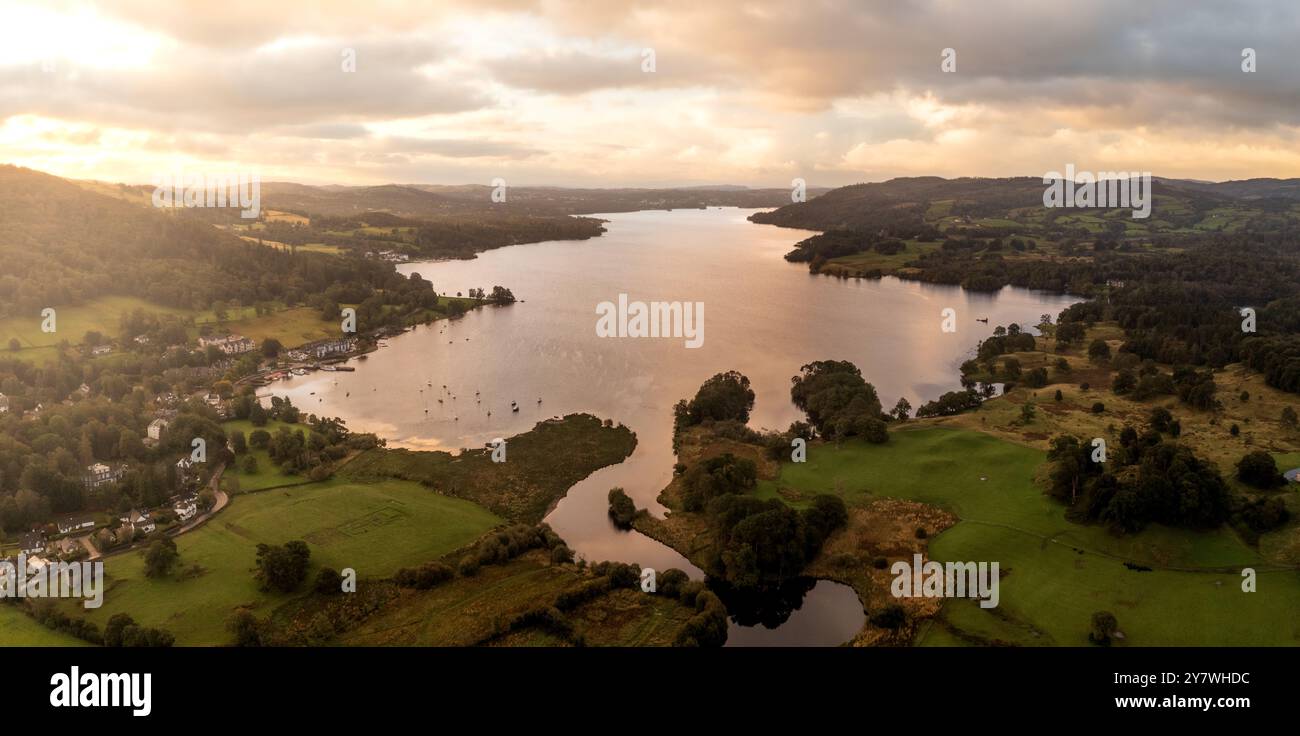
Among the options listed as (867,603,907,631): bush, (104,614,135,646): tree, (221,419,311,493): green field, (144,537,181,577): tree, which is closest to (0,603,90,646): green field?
(104,614,135,646): tree

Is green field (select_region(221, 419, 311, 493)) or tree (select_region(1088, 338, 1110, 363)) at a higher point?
tree (select_region(1088, 338, 1110, 363))

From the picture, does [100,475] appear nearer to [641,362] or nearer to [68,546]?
→ [68,546]

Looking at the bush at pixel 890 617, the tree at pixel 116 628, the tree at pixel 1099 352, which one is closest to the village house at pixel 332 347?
the tree at pixel 116 628

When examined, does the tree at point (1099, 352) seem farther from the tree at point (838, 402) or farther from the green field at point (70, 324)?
the green field at point (70, 324)

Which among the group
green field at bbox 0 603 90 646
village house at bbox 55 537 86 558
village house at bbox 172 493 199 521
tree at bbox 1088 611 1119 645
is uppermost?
village house at bbox 172 493 199 521

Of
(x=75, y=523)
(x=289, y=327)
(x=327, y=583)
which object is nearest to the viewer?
(x=327, y=583)

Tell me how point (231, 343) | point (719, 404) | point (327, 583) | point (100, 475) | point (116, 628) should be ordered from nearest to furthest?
1. point (116, 628)
2. point (327, 583)
3. point (100, 475)
4. point (719, 404)
5. point (231, 343)

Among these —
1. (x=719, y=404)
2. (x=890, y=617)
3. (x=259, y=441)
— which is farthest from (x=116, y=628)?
(x=719, y=404)

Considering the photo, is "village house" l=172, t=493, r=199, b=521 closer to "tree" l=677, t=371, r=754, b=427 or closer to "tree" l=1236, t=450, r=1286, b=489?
"tree" l=677, t=371, r=754, b=427
